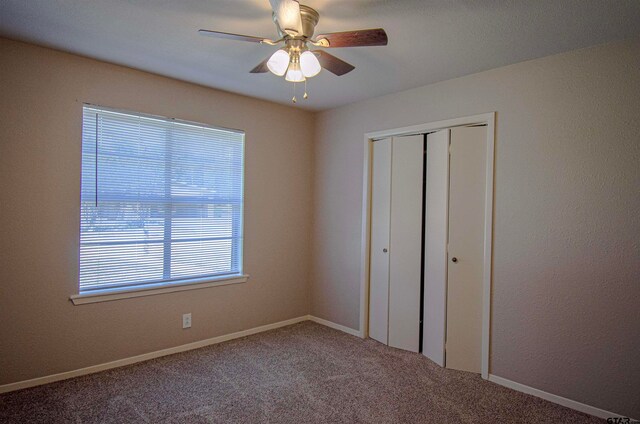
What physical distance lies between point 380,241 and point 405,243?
1.02 ft

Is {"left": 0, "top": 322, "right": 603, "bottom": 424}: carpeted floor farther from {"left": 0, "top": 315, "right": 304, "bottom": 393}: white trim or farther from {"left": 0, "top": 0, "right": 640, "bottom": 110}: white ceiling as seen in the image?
{"left": 0, "top": 0, "right": 640, "bottom": 110}: white ceiling

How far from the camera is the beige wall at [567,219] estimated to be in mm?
2385

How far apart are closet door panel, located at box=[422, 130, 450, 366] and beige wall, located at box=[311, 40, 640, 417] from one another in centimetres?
33

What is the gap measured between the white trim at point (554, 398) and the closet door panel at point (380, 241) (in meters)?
1.12

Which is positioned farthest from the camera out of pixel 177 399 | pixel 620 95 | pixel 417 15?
pixel 177 399

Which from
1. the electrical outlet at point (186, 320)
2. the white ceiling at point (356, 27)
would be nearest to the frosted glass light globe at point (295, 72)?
the white ceiling at point (356, 27)

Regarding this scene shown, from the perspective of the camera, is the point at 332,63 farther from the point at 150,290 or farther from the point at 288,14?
the point at 150,290

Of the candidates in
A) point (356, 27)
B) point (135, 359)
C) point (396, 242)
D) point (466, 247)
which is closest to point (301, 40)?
point (356, 27)

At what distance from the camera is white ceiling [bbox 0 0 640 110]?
2.08 m

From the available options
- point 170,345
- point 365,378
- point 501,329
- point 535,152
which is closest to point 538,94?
point 535,152

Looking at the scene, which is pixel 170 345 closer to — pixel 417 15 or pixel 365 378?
pixel 365 378

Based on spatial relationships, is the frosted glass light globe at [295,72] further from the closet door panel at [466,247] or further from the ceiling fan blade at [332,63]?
the closet door panel at [466,247]

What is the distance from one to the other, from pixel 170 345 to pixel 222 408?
3.76 ft

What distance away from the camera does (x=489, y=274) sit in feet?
9.75
